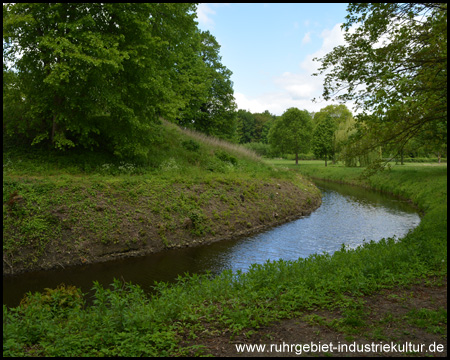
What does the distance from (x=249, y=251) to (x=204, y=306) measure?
670 cm

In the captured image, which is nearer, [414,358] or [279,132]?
[414,358]

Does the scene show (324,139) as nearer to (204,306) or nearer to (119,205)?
(119,205)

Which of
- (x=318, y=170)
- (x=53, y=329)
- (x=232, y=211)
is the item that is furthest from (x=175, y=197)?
(x=318, y=170)

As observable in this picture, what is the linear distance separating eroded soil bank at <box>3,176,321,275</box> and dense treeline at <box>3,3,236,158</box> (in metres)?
2.99

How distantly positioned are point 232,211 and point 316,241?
4.26 meters

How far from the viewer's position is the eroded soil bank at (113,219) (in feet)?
34.5

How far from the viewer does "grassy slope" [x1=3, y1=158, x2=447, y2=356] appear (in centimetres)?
463

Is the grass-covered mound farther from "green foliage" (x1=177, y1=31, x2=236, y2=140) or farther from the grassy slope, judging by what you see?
"green foliage" (x1=177, y1=31, x2=236, y2=140)

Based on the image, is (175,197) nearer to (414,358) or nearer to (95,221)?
(95,221)

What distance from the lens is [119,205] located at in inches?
506

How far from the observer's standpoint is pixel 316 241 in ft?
46.8

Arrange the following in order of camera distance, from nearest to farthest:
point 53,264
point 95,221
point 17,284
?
point 17,284 < point 53,264 < point 95,221

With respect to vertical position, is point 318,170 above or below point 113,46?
below

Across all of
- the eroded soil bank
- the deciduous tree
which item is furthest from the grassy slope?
the deciduous tree
